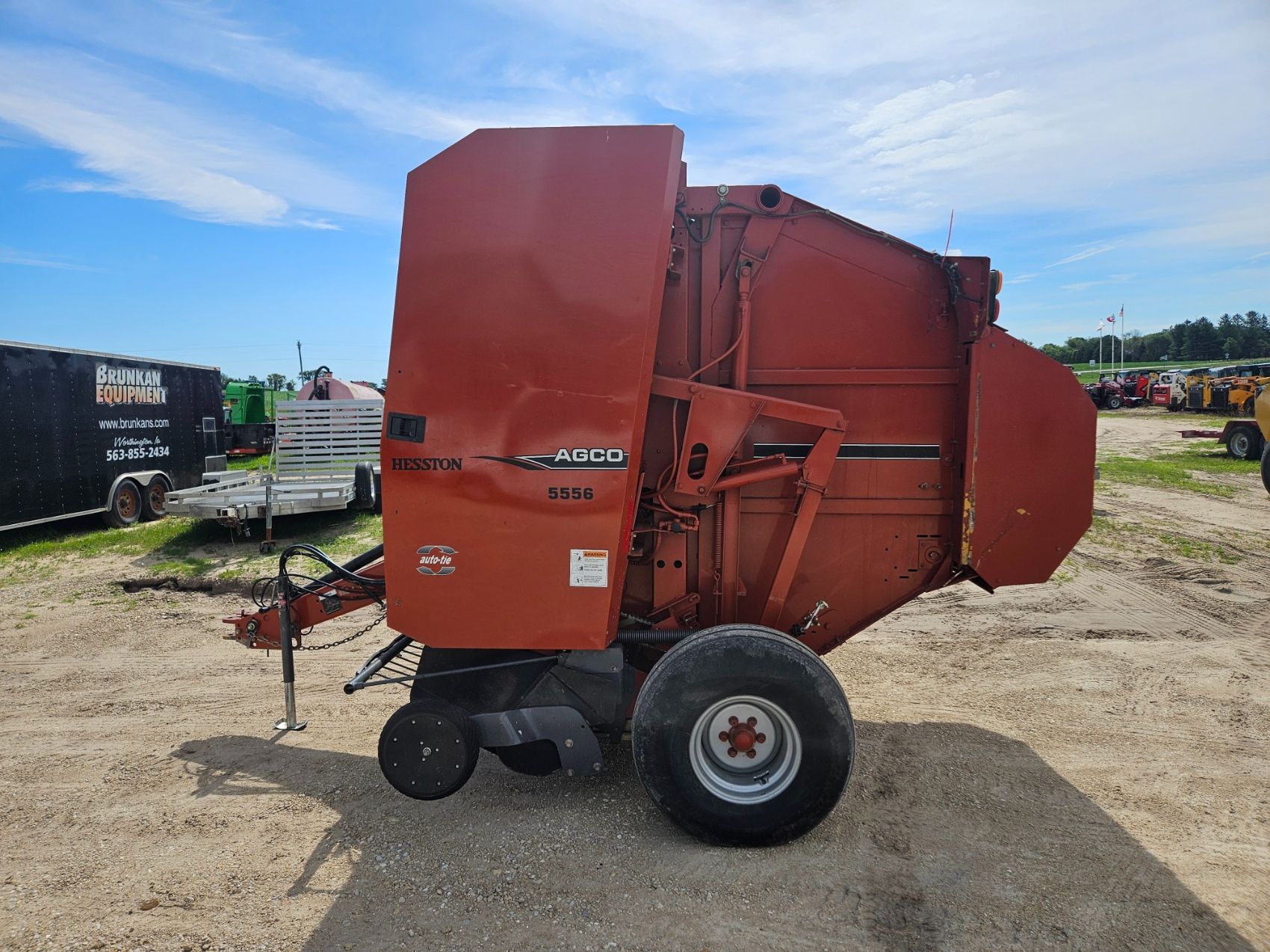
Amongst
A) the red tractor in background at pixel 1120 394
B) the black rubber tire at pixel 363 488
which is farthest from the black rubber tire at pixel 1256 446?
the red tractor in background at pixel 1120 394

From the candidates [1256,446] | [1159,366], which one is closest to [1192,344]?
[1159,366]

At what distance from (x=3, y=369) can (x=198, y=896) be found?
36.2 ft

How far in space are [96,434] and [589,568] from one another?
40.6ft

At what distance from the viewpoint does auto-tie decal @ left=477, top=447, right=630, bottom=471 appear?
12.2ft

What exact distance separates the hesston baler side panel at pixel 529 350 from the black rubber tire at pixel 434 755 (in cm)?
68

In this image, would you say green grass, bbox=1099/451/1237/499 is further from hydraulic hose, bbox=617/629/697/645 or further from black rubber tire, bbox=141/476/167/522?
black rubber tire, bbox=141/476/167/522

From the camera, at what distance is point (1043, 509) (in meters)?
4.31

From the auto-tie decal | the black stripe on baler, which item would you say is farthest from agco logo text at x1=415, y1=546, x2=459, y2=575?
the black stripe on baler

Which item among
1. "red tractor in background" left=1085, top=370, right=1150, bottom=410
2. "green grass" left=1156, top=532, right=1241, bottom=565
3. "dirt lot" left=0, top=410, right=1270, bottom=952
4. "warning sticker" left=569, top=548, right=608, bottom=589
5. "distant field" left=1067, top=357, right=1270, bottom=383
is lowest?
"dirt lot" left=0, top=410, right=1270, bottom=952

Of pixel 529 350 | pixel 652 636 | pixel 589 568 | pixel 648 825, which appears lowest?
pixel 648 825

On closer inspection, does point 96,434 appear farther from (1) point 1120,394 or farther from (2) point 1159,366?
(2) point 1159,366

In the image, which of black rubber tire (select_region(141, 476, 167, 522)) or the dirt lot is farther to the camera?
black rubber tire (select_region(141, 476, 167, 522))

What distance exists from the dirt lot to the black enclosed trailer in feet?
20.2

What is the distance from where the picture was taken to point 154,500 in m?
13.8
